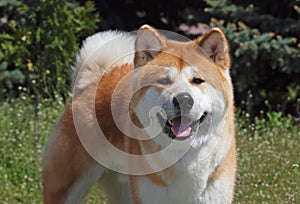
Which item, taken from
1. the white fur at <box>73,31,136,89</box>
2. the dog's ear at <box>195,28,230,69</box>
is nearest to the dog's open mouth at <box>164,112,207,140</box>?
the dog's ear at <box>195,28,230,69</box>

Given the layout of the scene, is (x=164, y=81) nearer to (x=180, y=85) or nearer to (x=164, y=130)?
(x=180, y=85)

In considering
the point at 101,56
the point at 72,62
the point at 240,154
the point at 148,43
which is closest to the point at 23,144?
the point at 72,62

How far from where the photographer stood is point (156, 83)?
159 inches

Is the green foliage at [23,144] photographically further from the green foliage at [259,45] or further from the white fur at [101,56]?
the green foliage at [259,45]

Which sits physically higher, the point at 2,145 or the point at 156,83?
the point at 156,83

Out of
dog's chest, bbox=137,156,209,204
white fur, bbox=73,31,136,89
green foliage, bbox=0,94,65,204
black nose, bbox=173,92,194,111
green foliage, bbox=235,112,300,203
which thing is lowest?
green foliage, bbox=0,94,65,204

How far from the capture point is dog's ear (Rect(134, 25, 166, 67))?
4.18m

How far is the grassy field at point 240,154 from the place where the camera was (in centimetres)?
Answer: 537

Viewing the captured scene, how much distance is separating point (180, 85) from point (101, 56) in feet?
3.94

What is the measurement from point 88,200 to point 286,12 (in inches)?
116

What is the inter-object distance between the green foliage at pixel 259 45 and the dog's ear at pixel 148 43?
2730mm

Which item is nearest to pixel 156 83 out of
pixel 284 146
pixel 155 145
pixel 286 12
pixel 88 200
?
pixel 155 145

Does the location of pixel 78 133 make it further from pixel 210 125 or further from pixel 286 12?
pixel 286 12

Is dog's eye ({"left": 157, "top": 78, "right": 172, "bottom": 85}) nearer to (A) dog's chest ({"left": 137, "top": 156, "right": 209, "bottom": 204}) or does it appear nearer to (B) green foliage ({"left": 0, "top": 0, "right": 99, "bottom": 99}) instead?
(A) dog's chest ({"left": 137, "top": 156, "right": 209, "bottom": 204})
